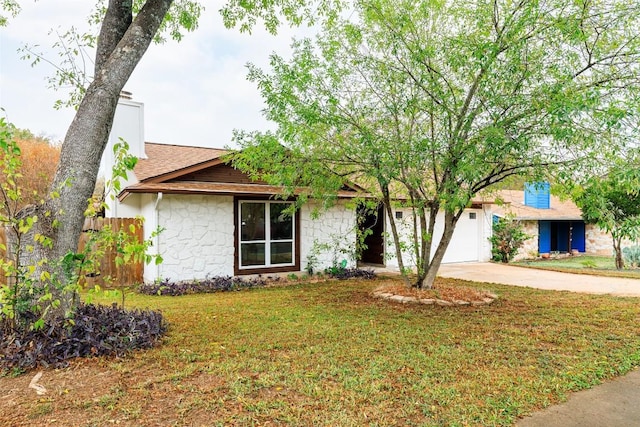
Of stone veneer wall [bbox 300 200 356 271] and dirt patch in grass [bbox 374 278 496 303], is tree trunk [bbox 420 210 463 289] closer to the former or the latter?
dirt patch in grass [bbox 374 278 496 303]

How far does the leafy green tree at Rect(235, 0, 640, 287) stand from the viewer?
5.51 meters

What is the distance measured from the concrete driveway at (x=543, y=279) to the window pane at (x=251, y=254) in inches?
213

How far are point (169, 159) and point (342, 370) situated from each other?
32.4ft

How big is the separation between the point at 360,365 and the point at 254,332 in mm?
1902

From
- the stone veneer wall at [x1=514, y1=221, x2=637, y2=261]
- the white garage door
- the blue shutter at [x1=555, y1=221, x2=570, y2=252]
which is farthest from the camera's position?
the blue shutter at [x1=555, y1=221, x2=570, y2=252]

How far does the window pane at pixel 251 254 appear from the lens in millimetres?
11031

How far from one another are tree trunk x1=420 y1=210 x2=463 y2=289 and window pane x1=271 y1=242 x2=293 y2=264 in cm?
451

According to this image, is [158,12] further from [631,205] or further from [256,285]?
[631,205]

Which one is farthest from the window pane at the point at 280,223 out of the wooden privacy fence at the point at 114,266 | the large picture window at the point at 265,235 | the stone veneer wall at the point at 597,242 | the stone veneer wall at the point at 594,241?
the stone veneer wall at the point at 597,242

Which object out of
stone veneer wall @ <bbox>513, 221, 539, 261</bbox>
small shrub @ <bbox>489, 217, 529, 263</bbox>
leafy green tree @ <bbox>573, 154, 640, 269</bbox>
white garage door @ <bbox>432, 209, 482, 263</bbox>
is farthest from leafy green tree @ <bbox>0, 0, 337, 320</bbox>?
stone veneer wall @ <bbox>513, 221, 539, 261</bbox>

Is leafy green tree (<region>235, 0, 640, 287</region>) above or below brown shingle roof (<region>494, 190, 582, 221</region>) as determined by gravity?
above

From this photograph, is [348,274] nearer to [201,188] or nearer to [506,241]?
[201,188]

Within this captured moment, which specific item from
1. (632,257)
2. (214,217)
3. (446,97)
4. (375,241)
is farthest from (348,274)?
(632,257)

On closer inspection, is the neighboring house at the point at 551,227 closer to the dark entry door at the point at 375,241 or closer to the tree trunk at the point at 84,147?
the dark entry door at the point at 375,241
